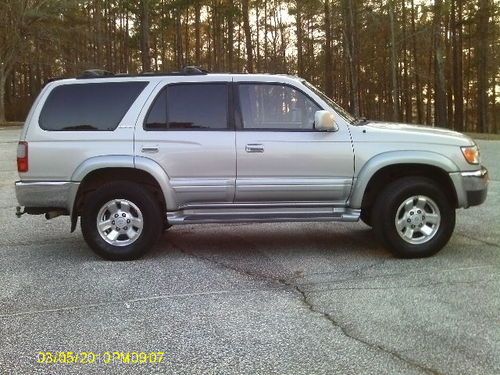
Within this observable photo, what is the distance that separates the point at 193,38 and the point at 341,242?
50.9 m

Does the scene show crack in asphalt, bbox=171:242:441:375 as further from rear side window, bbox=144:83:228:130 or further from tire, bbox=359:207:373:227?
tire, bbox=359:207:373:227

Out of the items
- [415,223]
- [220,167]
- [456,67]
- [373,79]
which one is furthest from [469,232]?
[373,79]

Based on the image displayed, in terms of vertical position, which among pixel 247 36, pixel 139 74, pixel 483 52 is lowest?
pixel 139 74

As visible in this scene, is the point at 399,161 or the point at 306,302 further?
the point at 399,161

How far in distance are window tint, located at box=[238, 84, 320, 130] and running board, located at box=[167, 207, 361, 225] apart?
930 millimetres

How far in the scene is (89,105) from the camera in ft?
20.1

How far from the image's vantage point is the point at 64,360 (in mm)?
3570

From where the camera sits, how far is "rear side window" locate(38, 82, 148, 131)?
6.07m

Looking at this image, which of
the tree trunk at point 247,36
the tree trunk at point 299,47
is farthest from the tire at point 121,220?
the tree trunk at point 299,47

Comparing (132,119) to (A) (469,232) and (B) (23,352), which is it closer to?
(B) (23,352)

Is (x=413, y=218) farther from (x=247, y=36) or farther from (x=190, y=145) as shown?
(x=247, y=36)

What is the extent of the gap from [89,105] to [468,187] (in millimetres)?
4325

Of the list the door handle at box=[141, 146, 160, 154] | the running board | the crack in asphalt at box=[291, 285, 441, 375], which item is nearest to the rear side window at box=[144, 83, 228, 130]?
the door handle at box=[141, 146, 160, 154]
